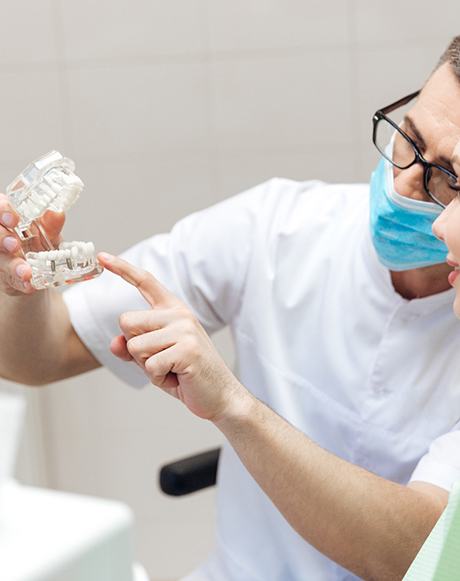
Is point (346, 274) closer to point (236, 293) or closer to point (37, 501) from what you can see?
point (236, 293)

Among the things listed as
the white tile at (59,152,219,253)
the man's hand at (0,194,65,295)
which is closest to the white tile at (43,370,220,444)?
the white tile at (59,152,219,253)

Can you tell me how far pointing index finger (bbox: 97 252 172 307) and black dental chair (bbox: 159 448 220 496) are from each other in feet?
1.38

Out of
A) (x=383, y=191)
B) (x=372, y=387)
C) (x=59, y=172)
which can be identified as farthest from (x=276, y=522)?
(x=59, y=172)

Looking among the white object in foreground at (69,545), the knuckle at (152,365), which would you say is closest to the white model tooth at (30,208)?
the knuckle at (152,365)

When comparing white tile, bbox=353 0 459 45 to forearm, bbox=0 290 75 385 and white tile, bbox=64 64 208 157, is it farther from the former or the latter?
forearm, bbox=0 290 75 385

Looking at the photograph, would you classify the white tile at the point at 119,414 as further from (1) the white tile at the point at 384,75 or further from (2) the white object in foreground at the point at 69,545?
(2) the white object in foreground at the point at 69,545

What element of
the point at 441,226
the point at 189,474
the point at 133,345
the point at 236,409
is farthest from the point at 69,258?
the point at 189,474

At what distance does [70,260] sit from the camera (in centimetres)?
112

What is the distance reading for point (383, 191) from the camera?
1.31 m

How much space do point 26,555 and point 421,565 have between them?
374 millimetres

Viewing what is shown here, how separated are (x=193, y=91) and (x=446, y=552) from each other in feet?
4.68

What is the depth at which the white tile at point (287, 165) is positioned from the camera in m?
2.25

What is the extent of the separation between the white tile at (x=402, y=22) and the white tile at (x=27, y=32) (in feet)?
2.09

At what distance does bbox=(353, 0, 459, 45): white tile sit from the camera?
216 cm
